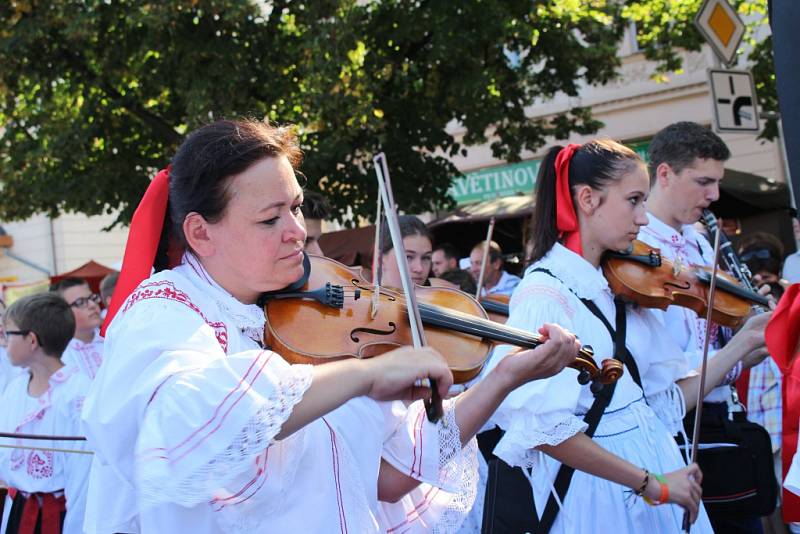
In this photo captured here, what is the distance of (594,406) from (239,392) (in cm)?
147

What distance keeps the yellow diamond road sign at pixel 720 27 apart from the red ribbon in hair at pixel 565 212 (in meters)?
5.15

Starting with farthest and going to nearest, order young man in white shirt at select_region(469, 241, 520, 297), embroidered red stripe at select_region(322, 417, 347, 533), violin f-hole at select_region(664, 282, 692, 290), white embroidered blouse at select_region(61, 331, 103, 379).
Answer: young man in white shirt at select_region(469, 241, 520, 297), white embroidered blouse at select_region(61, 331, 103, 379), violin f-hole at select_region(664, 282, 692, 290), embroidered red stripe at select_region(322, 417, 347, 533)

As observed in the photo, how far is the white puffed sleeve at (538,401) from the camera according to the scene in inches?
100

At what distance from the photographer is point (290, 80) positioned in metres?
10.7

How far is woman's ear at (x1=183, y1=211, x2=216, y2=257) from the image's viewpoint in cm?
195

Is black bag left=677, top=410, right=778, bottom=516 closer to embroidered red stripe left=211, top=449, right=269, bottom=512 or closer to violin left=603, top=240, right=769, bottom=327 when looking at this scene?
violin left=603, top=240, right=769, bottom=327

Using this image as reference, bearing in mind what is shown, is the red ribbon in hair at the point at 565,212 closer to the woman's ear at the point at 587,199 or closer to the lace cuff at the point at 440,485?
the woman's ear at the point at 587,199

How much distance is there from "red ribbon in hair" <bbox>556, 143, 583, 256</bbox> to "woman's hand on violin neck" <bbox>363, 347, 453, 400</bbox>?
1.34 meters

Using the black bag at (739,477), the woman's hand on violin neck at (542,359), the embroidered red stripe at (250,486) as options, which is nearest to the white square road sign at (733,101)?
the black bag at (739,477)

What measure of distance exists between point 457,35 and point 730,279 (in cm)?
Result: 685

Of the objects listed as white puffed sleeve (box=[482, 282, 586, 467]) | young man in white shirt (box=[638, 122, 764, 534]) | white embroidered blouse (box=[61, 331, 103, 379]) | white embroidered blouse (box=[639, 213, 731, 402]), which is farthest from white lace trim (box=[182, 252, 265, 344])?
white embroidered blouse (box=[61, 331, 103, 379])

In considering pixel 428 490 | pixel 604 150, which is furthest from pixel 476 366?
pixel 604 150

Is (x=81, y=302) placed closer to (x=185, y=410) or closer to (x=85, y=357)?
(x=85, y=357)

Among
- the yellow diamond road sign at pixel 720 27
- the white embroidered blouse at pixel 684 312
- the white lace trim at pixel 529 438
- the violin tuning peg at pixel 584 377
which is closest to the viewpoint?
the violin tuning peg at pixel 584 377
